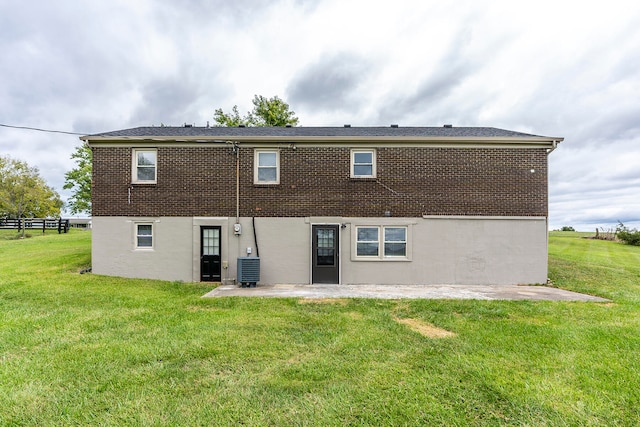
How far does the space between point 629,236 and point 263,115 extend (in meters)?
33.9

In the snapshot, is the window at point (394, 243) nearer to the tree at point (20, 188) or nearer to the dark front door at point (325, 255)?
the dark front door at point (325, 255)

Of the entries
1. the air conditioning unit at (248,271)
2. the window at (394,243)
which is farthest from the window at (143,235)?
the window at (394,243)

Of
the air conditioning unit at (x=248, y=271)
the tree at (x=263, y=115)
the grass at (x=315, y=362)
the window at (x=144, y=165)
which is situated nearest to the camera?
the grass at (x=315, y=362)

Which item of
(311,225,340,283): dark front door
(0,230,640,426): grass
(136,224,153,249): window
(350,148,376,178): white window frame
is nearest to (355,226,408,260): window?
(311,225,340,283): dark front door

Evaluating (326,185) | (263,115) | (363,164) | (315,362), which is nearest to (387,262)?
(326,185)

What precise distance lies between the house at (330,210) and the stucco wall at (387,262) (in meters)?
0.04

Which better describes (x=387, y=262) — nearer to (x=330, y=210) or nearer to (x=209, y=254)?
(x=330, y=210)

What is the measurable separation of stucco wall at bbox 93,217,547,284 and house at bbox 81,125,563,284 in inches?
1.4

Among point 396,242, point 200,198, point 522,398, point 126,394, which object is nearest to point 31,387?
point 126,394

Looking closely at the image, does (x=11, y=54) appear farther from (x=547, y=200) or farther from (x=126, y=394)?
(x=547, y=200)

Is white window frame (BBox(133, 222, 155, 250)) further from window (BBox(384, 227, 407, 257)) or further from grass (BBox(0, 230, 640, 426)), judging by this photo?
window (BBox(384, 227, 407, 257))

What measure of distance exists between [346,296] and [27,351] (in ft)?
21.6

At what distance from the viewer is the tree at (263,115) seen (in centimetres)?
2497

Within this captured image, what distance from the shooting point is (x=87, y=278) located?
9.98 m
